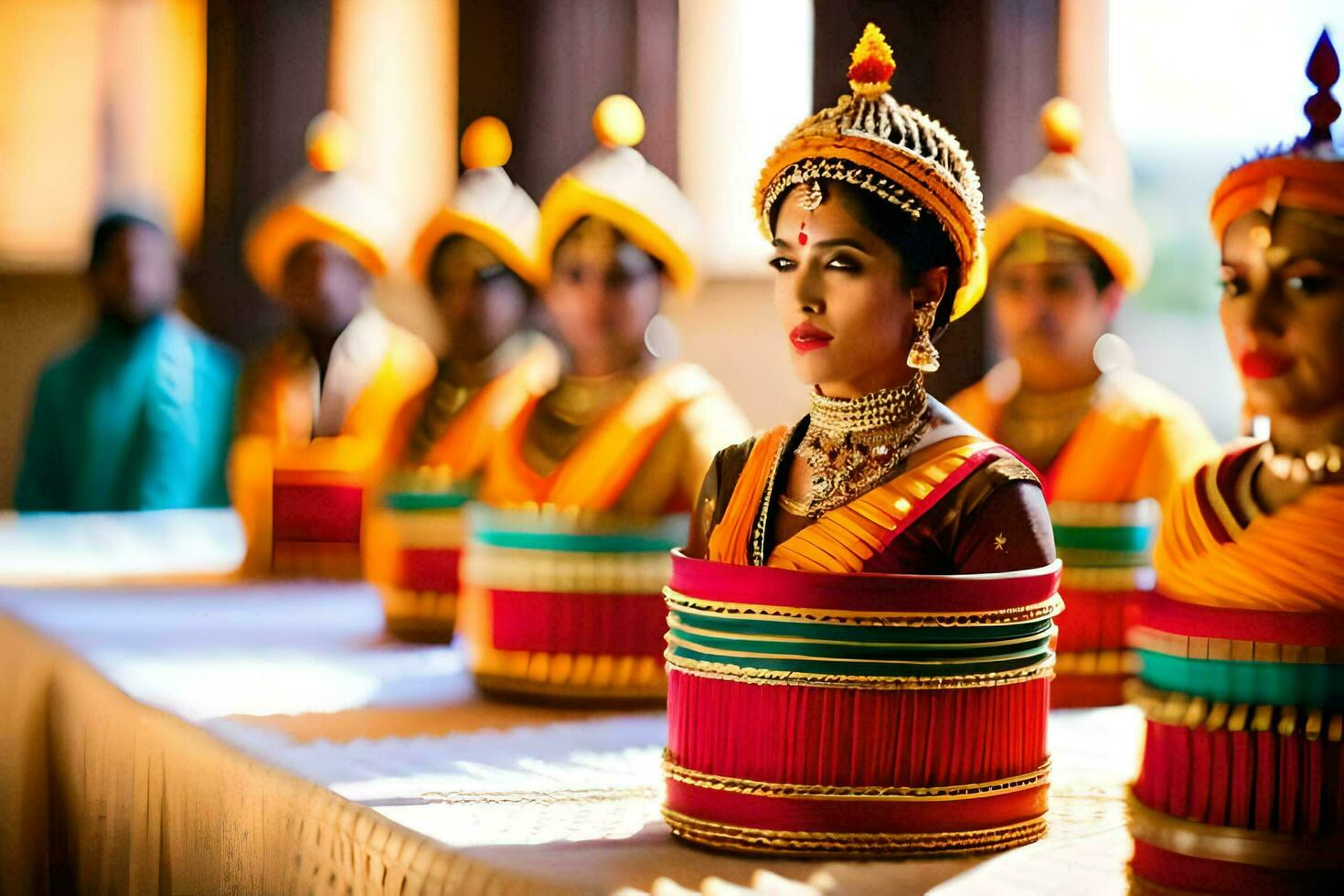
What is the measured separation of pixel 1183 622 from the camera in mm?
1295

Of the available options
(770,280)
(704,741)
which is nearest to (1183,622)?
(704,741)

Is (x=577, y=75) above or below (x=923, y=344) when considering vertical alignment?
above

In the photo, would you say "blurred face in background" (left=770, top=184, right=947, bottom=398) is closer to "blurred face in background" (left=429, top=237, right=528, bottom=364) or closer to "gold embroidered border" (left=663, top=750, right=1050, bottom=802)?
"gold embroidered border" (left=663, top=750, right=1050, bottom=802)

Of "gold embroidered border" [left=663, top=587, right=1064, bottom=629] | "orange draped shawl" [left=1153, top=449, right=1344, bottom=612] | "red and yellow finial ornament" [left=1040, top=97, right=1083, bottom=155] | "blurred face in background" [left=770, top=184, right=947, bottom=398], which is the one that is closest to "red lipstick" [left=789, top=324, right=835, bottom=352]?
"blurred face in background" [left=770, top=184, right=947, bottom=398]

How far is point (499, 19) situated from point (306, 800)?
2.66 metres

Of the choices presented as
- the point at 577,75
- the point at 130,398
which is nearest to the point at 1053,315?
the point at 577,75

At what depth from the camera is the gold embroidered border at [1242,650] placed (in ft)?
4.07

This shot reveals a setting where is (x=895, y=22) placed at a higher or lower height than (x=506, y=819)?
higher

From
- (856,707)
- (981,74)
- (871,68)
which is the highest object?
(981,74)

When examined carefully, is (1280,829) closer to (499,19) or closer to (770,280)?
(770,280)

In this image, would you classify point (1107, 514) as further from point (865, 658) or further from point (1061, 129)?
point (865, 658)

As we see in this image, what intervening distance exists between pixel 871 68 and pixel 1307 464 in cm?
53

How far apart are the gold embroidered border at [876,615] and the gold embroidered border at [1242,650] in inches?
5.5

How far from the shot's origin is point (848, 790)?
1.41 metres
